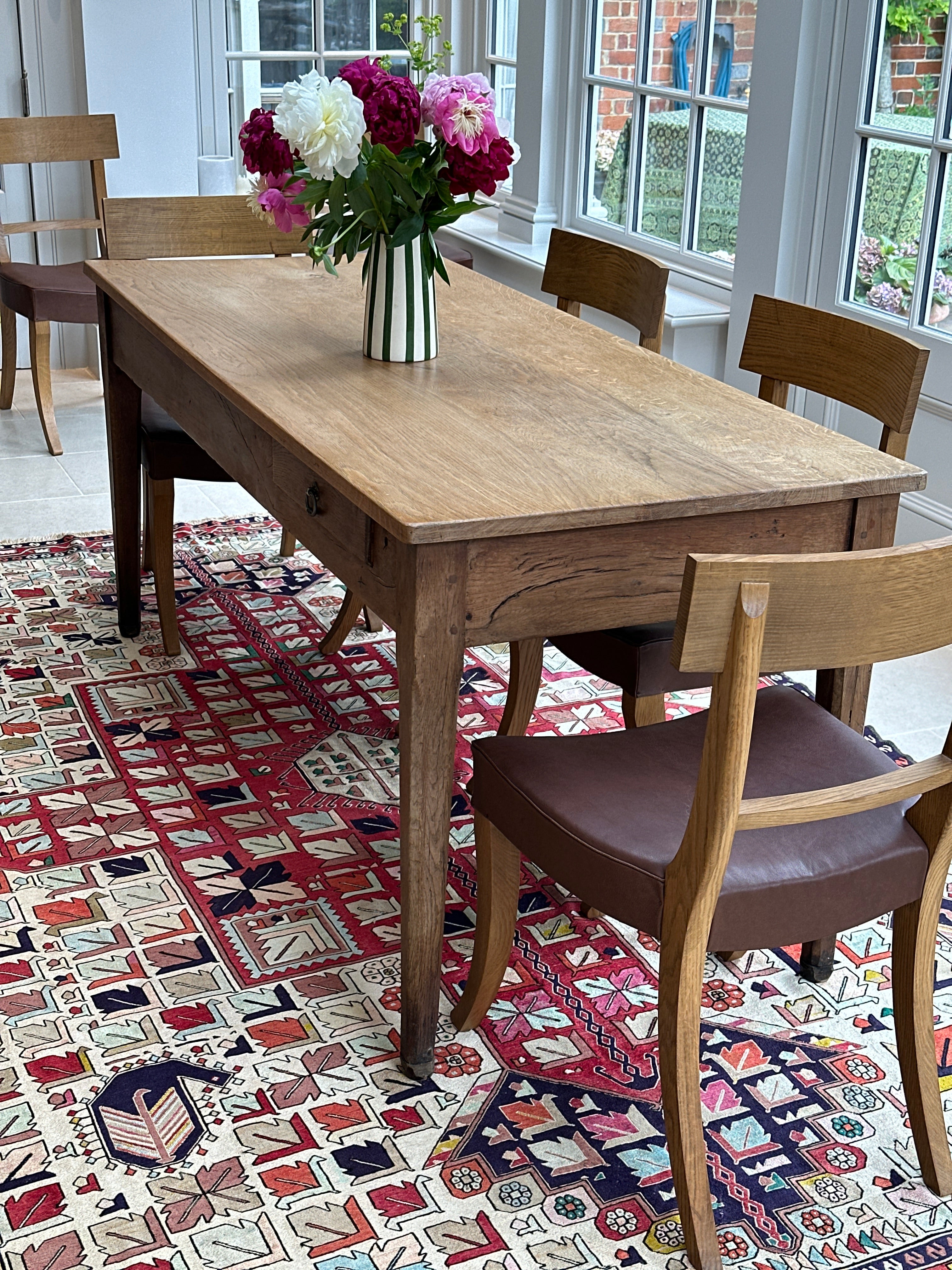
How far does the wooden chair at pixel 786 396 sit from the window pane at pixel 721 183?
172 cm

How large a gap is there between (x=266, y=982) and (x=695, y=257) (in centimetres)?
301

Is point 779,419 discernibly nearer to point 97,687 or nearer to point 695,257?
point 97,687

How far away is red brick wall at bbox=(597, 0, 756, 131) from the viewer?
4.04 meters

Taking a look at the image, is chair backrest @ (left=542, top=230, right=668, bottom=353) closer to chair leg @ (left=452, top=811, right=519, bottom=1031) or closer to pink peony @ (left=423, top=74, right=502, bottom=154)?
pink peony @ (left=423, top=74, right=502, bottom=154)

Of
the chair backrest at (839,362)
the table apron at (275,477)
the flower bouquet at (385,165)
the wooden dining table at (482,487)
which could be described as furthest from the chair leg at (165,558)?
the chair backrest at (839,362)

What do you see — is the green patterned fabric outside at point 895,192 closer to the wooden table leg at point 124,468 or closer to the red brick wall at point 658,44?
the red brick wall at point 658,44

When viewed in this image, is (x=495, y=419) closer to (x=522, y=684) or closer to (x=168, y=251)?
(x=522, y=684)

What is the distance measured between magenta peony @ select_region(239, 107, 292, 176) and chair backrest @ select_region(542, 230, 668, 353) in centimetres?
83

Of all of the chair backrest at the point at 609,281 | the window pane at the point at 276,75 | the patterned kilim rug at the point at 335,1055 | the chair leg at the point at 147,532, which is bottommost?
the patterned kilim rug at the point at 335,1055

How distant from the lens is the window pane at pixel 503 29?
5324 millimetres

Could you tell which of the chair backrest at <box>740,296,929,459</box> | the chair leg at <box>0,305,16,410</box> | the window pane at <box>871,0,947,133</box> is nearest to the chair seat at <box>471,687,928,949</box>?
the chair backrest at <box>740,296,929,459</box>

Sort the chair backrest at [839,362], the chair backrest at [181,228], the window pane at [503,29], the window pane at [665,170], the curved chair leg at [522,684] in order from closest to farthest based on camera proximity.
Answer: the chair backrest at [839,362] < the curved chair leg at [522,684] < the chair backrest at [181,228] < the window pane at [665,170] < the window pane at [503,29]

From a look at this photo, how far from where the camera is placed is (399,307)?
2.36 meters

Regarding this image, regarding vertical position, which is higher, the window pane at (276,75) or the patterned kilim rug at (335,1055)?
the window pane at (276,75)
